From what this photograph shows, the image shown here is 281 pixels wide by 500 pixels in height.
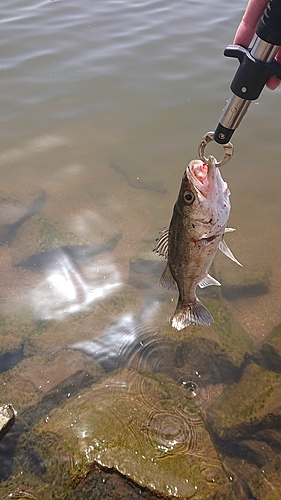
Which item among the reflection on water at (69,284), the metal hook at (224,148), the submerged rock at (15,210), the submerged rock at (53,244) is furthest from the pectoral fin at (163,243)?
the submerged rock at (15,210)

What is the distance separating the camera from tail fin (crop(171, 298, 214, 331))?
3322mm

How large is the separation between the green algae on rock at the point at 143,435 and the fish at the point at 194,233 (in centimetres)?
77

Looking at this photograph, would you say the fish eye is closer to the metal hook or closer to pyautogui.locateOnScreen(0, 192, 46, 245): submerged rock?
the metal hook

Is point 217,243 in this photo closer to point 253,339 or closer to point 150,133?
point 253,339

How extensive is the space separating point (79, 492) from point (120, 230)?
3.08 m

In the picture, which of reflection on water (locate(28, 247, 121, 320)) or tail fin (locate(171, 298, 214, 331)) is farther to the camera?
reflection on water (locate(28, 247, 121, 320))

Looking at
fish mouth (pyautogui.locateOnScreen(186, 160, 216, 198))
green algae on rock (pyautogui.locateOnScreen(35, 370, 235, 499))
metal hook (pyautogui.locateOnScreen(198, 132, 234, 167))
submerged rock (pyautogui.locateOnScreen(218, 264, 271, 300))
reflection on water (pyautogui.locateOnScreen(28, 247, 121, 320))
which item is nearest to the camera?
metal hook (pyautogui.locateOnScreen(198, 132, 234, 167))

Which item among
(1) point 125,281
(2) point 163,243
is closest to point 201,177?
(2) point 163,243

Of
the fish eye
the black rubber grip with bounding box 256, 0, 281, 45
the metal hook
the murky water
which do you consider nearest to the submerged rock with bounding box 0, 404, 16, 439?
the murky water

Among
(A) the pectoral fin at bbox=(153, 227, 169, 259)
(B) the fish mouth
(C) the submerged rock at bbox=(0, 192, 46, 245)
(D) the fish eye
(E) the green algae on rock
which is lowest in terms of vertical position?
(C) the submerged rock at bbox=(0, 192, 46, 245)

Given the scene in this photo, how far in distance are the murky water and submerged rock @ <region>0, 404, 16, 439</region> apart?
0.06m

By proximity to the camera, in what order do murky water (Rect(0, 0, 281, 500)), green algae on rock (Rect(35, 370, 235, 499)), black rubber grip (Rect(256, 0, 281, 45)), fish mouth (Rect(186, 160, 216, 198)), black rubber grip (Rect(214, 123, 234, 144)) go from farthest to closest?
murky water (Rect(0, 0, 281, 500)), green algae on rock (Rect(35, 370, 235, 499)), fish mouth (Rect(186, 160, 216, 198)), black rubber grip (Rect(214, 123, 234, 144)), black rubber grip (Rect(256, 0, 281, 45))

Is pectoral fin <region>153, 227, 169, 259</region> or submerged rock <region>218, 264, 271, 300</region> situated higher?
pectoral fin <region>153, 227, 169, 259</region>

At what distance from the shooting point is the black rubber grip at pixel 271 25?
2150 mm
